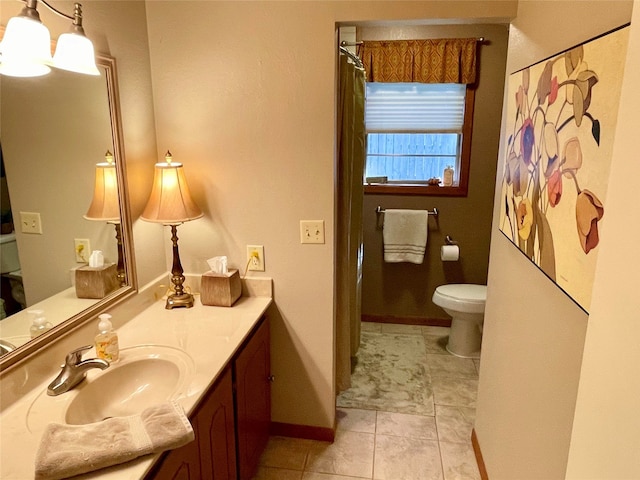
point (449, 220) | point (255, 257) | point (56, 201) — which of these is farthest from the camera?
point (449, 220)

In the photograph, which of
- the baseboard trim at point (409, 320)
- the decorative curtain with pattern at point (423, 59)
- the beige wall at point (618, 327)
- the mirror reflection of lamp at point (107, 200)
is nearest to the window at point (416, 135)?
the decorative curtain with pattern at point (423, 59)

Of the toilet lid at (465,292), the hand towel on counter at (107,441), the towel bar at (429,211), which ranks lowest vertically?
the toilet lid at (465,292)

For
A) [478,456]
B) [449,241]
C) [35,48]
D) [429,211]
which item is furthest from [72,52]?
[449,241]

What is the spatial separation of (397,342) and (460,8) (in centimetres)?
243

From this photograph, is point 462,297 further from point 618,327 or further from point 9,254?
point 9,254

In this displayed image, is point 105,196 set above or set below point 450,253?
above

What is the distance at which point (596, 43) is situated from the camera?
37.0 inches

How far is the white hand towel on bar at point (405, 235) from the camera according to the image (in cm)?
342

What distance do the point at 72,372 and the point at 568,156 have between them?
1540 mm

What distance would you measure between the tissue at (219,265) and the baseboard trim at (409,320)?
206 centimetres

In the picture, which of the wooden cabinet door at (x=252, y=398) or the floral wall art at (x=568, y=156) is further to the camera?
the wooden cabinet door at (x=252, y=398)

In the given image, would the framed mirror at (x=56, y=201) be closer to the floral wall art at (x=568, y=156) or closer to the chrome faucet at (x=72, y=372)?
the chrome faucet at (x=72, y=372)

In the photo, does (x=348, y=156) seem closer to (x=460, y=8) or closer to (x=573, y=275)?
(x=460, y=8)

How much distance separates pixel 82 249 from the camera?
1.59 metres
